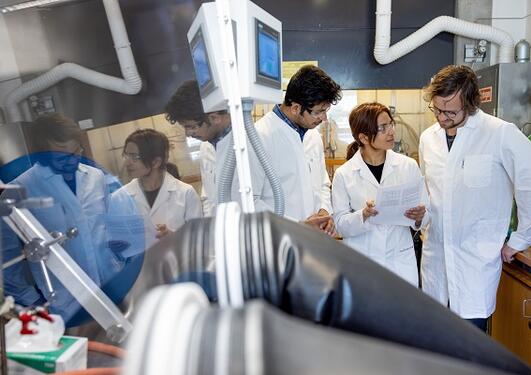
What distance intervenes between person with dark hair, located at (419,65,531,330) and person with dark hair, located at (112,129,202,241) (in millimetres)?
1265

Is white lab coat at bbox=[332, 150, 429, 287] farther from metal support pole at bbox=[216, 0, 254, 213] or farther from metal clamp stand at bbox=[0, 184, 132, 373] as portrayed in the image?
metal clamp stand at bbox=[0, 184, 132, 373]

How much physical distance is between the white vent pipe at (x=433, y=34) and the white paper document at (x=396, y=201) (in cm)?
153

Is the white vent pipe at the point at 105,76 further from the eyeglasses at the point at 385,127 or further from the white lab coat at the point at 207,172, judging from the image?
the eyeglasses at the point at 385,127

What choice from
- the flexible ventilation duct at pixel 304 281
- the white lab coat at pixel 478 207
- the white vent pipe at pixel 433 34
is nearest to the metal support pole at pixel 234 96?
the flexible ventilation duct at pixel 304 281

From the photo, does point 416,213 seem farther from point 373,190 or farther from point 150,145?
point 150,145

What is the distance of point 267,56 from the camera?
948 mm

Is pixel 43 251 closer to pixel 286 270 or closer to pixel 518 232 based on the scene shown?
pixel 286 270

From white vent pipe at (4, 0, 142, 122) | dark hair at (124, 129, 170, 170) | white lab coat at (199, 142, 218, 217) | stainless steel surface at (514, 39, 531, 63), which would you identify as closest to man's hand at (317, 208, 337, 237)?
white lab coat at (199, 142, 218, 217)

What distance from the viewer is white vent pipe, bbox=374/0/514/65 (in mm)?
2643

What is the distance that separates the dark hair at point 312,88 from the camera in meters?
1.56

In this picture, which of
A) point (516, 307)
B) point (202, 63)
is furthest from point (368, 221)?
point (202, 63)

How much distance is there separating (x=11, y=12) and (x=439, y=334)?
97cm

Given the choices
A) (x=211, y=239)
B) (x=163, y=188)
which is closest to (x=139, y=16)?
(x=163, y=188)

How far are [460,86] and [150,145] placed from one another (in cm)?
137
